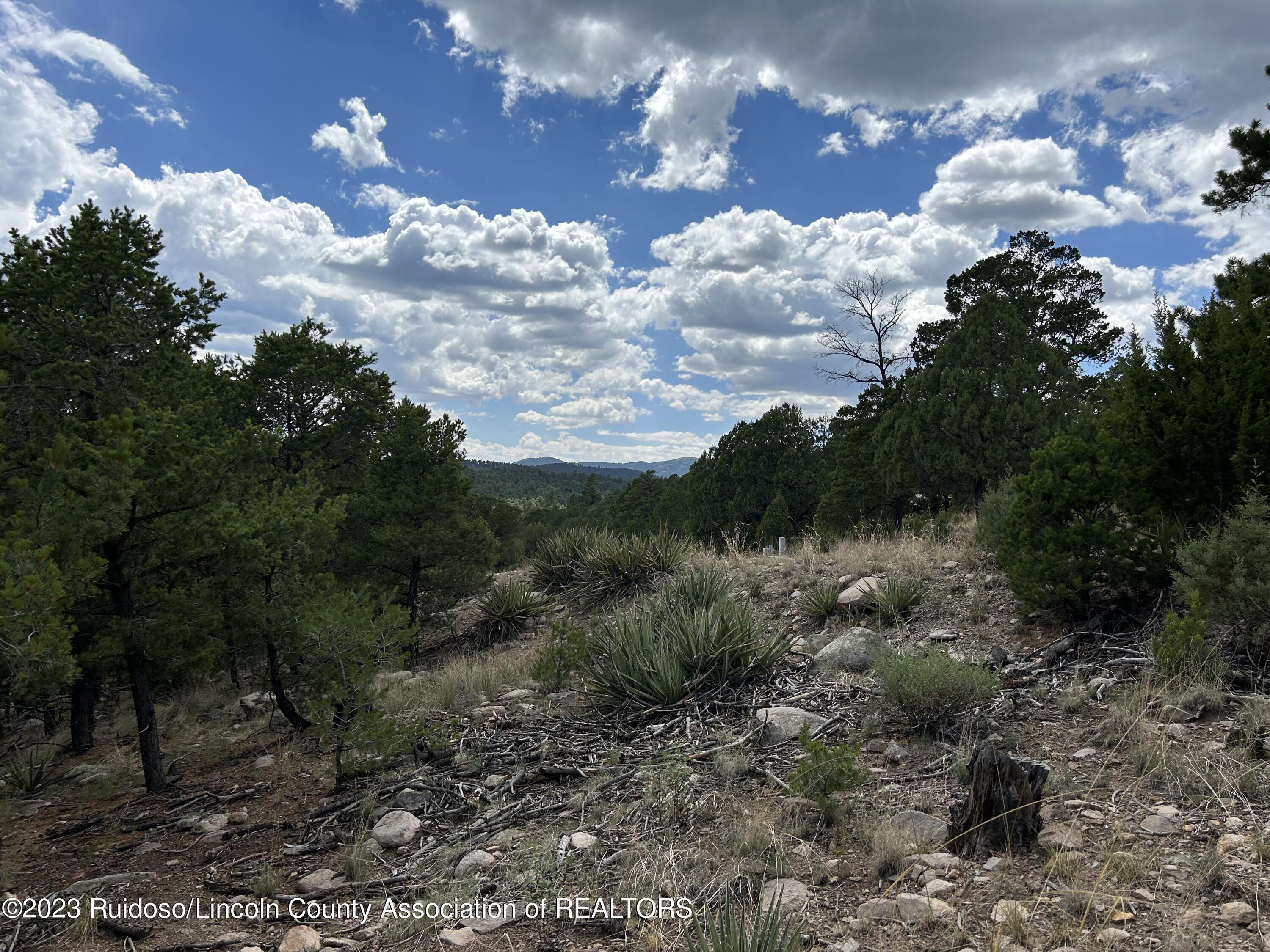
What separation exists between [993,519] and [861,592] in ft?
6.79

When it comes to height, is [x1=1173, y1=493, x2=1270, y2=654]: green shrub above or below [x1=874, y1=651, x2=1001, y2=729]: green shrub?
above

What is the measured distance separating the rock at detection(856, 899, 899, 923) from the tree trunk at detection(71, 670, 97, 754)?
389 inches

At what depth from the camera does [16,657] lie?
4.51 m

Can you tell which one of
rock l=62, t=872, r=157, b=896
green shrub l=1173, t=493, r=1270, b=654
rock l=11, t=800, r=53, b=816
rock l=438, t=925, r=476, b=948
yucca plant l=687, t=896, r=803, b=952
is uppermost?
green shrub l=1173, t=493, r=1270, b=654

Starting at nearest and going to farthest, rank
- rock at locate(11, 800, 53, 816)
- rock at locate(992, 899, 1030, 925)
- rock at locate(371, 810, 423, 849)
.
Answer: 1. rock at locate(992, 899, 1030, 925)
2. rock at locate(371, 810, 423, 849)
3. rock at locate(11, 800, 53, 816)

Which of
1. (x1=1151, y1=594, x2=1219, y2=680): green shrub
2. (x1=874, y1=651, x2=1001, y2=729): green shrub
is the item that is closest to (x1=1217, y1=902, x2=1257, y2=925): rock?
(x1=874, y1=651, x2=1001, y2=729): green shrub

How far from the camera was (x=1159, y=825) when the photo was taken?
348 centimetres

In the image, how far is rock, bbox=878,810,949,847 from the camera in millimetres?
3648

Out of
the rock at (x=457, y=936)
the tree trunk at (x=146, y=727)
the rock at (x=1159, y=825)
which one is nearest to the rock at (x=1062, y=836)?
the rock at (x=1159, y=825)

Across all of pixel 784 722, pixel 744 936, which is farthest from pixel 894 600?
pixel 744 936

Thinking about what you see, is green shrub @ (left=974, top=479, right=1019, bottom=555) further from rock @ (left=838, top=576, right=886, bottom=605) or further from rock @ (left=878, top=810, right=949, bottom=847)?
rock @ (left=878, top=810, right=949, bottom=847)

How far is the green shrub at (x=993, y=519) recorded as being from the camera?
9016mm

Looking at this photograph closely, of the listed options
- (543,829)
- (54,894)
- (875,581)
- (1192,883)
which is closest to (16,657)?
(54,894)

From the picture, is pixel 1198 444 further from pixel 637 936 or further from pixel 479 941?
pixel 479 941
